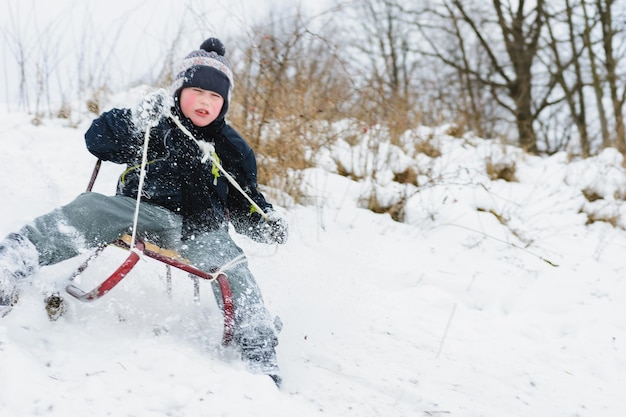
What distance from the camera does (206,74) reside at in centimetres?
204

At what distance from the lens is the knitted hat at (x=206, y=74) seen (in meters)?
2.03

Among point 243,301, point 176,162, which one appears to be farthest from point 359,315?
point 176,162

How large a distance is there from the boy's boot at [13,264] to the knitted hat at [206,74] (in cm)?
79

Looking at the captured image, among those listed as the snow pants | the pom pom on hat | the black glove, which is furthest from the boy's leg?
the pom pom on hat

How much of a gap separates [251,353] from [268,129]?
1909 mm

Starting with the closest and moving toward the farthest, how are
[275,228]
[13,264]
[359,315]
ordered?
[13,264], [275,228], [359,315]

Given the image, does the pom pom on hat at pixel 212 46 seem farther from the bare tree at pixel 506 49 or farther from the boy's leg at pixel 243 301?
the bare tree at pixel 506 49

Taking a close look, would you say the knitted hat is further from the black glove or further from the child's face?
the black glove

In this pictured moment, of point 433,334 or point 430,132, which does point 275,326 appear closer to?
point 433,334

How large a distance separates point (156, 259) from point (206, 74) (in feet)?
2.47

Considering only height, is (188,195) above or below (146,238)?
above

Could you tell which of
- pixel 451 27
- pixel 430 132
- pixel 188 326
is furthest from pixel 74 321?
pixel 451 27

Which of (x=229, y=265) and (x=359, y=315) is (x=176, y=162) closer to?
(x=229, y=265)

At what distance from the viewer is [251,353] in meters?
1.85
